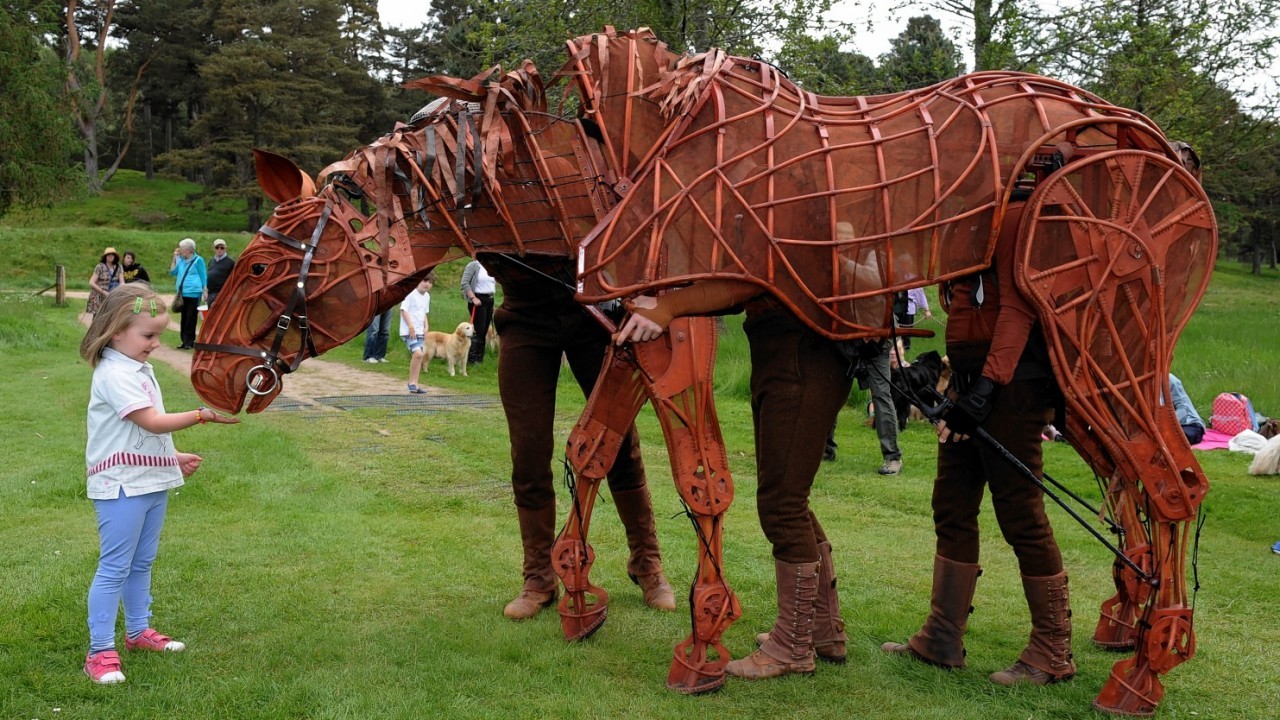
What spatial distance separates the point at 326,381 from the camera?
555 inches

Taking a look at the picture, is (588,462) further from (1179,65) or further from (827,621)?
(1179,65)

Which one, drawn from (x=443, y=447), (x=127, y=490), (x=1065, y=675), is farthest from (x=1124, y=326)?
(x=443, y=447)

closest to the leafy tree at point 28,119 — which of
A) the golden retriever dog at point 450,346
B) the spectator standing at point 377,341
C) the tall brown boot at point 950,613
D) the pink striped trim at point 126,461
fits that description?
the spectator standing at point 377,341

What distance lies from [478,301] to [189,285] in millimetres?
4999

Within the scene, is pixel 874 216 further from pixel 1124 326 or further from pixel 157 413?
pixel 157 413

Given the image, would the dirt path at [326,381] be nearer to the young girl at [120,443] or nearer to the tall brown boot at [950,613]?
the young girl at [120,443]

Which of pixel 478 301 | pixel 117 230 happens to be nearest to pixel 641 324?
pixel 478 301

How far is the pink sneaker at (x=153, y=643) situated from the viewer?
4.38 metres

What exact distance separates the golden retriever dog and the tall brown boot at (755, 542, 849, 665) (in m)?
11.0

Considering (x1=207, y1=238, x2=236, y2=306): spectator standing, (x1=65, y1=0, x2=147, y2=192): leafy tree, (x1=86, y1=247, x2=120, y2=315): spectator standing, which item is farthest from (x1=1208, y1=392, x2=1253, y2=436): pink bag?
(x1=65, y1=0, x2=147, y2=192): leafy tree

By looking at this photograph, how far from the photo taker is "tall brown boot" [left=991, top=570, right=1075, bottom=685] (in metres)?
4.29

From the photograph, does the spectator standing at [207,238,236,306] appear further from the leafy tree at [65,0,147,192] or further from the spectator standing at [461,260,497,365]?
the leafy tree at [65,0,147,192]

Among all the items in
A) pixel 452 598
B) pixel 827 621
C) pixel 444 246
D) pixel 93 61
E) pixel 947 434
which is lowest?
pixel 452 598

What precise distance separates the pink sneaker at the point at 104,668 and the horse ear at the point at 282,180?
2014 millimetres
